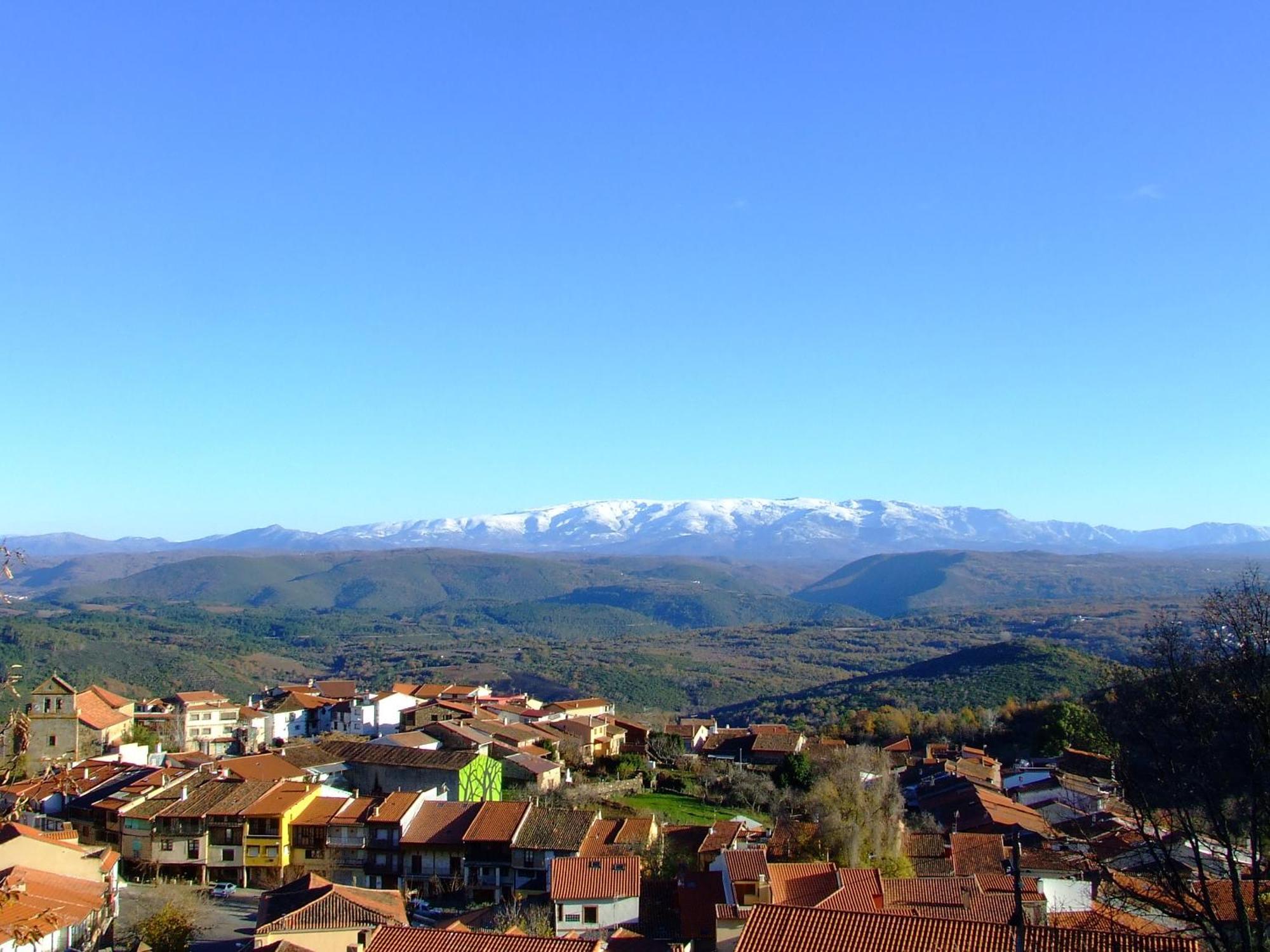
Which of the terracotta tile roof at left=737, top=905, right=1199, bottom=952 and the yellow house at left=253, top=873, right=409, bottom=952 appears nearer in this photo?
the terracotta tile roof at left=737, top=905, right=1199, bottom=952

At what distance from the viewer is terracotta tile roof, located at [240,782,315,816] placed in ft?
92.5

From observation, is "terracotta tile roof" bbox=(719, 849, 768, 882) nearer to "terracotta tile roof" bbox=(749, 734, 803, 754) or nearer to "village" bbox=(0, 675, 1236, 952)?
"village" bbox=(0, 675, 1236, 952)

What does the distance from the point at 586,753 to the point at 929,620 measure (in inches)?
5402

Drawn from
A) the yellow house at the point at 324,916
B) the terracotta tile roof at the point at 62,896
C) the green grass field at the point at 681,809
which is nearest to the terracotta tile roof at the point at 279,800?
the terracotta tile roof at the point at 62,896

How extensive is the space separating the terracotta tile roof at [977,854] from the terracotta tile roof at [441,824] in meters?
12.5

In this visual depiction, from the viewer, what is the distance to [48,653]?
3627 inches

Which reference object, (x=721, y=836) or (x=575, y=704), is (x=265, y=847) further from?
(x=575, y=704)

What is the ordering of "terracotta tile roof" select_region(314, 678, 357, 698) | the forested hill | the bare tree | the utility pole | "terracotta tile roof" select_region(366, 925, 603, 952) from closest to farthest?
the utility pole < the bare tree < "terracotta tile roof" select_region(366, 925, 603, 952) < "terracotta tile roof" select_region(314, 678, 357, 698) < the forested hill

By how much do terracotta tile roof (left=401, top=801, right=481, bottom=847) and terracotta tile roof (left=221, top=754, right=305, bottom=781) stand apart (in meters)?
5.62

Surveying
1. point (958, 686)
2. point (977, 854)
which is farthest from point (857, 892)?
point (958, 686)

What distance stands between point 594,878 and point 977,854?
33.3ft

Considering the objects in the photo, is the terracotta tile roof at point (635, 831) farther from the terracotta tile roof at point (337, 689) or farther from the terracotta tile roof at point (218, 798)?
the terracotta tile roof at point (337, 689)

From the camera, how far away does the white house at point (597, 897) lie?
22250 millimetres

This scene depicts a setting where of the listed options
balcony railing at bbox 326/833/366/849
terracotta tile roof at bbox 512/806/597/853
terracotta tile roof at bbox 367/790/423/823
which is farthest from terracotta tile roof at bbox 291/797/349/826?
terracotta tile roof at bbox 512/806/597/853
